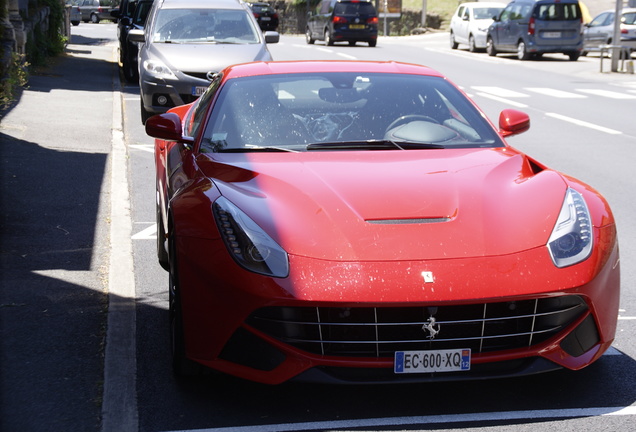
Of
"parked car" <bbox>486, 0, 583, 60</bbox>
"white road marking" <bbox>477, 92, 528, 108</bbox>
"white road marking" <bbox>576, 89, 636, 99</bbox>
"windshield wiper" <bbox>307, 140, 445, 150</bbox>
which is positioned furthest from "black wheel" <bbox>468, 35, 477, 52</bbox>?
"windshield wiper" <bbox>307, 140, 445, 150</bbox>

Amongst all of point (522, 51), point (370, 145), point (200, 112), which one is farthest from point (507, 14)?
point (370, 145)

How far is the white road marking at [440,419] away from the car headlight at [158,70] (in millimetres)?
10892

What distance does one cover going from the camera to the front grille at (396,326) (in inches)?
165

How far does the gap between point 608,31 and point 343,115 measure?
30.0 metres

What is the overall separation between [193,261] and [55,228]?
A: 387cm

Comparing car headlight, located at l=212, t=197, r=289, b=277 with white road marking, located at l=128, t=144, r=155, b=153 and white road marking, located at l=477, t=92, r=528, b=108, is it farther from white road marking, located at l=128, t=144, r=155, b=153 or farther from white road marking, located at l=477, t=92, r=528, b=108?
white road marking, located at l=477, t=92, r=528, b=108

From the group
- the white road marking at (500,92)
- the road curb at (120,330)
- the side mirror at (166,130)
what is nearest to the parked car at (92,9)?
the white road marking at (500,92)

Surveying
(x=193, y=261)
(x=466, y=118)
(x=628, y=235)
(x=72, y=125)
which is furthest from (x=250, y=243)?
(x=72, y=125)

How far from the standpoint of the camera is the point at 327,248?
4.29 meters

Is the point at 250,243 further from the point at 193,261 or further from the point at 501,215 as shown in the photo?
the point at 501,215

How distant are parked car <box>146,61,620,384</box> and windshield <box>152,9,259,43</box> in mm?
11209

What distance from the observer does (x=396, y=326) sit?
165 inches

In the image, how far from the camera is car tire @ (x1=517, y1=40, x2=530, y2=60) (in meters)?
32.8

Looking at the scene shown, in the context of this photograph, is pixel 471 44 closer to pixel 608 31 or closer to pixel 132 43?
pixel 608 31
